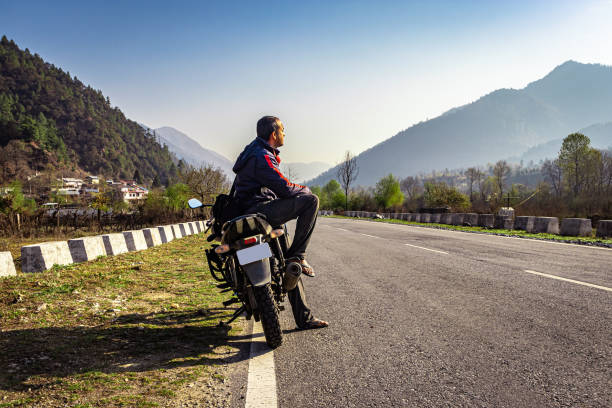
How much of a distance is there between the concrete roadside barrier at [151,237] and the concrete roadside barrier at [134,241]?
1.48 ft

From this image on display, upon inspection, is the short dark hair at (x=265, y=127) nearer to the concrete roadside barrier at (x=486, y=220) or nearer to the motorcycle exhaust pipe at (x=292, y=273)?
the motorcycle exhaust pipe at (x=292, y=273)

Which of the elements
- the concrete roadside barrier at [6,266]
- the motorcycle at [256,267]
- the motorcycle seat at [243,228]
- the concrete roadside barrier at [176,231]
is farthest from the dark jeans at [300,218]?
the concrete roadside barrier at [176,231]

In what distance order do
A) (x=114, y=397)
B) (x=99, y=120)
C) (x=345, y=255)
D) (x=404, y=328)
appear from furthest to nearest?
(x=99, y=120) < (x=345, y=255) < (x=404, y=328) < (x=114, y=397)

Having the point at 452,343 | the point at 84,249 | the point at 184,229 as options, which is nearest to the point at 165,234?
the point at 184,229

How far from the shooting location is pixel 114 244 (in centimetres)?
884

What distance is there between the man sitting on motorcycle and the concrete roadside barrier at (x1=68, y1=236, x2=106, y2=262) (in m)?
5.59

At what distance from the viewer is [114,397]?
2232 mm

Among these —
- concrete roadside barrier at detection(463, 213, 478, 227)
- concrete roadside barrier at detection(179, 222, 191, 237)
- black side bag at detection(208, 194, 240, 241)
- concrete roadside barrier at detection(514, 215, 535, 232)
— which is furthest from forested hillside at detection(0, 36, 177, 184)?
black side bag at detection(208, 194, 240, 241)

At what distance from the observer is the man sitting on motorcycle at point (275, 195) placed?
3.39 m

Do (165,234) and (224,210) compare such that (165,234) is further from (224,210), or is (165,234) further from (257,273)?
(257,273)

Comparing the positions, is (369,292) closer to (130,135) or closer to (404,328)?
(404,328)

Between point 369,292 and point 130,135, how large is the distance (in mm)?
Answer: 207161

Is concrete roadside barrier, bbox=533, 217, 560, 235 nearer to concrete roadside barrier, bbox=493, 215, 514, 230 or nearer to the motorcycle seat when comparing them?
concrete roadside barrier, bbox=493, 215, 514, 230

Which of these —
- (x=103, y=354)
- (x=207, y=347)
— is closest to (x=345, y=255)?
(x=207, y=347)
